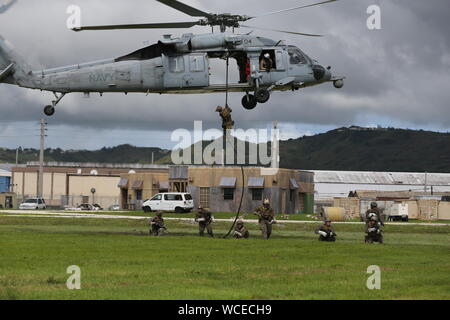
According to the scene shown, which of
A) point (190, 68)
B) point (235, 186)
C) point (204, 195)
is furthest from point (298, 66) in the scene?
point (204, 195)

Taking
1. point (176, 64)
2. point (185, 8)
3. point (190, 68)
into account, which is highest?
point (185, 8)

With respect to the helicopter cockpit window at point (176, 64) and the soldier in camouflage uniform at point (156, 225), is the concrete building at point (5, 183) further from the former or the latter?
the helicopter cockpit window at point (176, 64)

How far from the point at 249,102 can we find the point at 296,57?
2.85m

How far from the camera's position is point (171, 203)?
3231 inches

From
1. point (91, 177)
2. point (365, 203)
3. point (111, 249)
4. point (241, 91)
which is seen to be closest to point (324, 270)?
point (111, 249)

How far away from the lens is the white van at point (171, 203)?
8188 centimetres

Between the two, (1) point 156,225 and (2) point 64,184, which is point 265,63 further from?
(2) point 64,184

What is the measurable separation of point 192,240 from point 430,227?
2473cm

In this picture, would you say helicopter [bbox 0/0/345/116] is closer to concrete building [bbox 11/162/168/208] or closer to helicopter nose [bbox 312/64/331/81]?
helicopter nose [bbox 312/64/331/81]

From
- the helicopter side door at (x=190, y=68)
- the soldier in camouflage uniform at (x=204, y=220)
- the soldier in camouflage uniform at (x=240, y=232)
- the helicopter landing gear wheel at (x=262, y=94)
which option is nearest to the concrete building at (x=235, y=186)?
the soldier in camouflage uniform at (x=204, y=220)

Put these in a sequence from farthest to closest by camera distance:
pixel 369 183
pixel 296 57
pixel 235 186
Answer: pixel 369 183
pixel 235 186
pixel 296 57

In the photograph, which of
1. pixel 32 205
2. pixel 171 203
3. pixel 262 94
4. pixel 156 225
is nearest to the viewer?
pixel 262 94

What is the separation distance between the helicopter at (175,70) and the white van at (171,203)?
4484 centimetres

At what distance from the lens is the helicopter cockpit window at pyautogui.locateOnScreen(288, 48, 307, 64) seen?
37750mm
